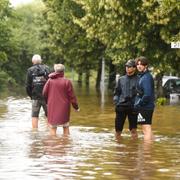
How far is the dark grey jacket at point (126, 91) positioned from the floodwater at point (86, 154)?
833mm

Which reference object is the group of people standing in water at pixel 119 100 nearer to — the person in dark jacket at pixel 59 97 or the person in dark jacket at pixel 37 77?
the person in dark jacket at pixel 59 97

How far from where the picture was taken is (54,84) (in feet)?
47.0

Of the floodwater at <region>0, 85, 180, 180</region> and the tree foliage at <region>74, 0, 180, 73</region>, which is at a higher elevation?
the tree foliage at <region>74, 0, 180, 73</region>

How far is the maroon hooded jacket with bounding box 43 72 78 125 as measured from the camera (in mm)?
14328

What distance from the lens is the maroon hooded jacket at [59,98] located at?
14328 mm

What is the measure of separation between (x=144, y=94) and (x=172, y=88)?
2619cm

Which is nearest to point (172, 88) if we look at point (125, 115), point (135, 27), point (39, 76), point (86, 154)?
point (135, 27)

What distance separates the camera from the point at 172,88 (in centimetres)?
3900

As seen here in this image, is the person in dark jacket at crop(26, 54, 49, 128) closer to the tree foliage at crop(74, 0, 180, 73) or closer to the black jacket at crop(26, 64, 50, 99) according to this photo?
the black jacket at crop(26, 64, 50, 99)

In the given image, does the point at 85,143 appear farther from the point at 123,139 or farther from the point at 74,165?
the point at 74,165

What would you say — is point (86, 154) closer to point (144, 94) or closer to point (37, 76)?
point (144, 94)

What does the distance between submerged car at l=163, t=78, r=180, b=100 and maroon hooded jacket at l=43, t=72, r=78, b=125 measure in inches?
941

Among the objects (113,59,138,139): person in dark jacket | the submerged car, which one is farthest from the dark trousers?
the submerged car

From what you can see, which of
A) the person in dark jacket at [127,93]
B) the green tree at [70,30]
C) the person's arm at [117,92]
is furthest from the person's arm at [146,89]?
the green tree at [70,30]
